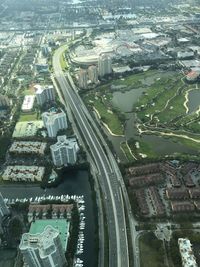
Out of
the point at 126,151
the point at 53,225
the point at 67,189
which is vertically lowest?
the point at 67,189

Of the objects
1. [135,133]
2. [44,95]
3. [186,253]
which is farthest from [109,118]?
[186,253]

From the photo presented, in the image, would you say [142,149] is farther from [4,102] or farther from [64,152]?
[4,102]

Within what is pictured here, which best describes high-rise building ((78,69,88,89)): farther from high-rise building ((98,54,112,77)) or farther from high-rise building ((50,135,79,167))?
high-rise building ((50,135,79,167))

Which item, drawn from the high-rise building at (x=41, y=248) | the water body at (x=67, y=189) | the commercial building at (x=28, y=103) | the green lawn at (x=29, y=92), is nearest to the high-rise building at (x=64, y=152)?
the water body at (x=67, y=189)

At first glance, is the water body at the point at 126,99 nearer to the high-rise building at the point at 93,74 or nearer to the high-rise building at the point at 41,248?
the high-rise building at the point at 93,74

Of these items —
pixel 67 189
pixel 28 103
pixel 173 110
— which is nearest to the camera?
pixel 67 189

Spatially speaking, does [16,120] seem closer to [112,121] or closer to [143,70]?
[112,121]
